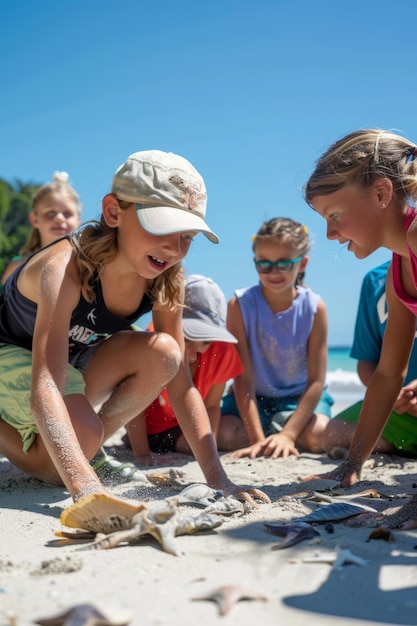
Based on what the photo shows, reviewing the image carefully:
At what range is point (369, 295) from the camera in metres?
4.97

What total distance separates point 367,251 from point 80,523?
5.95 feet

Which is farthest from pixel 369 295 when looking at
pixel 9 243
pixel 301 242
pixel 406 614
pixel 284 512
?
pixel 9 243

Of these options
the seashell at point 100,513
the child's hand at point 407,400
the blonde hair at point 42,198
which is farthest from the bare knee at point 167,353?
the blonde hair at point 42,198

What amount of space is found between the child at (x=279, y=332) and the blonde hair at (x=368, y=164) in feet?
6.44

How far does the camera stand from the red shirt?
16.1 feet

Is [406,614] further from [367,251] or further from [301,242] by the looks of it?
[301,242]

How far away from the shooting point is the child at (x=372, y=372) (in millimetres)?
4547

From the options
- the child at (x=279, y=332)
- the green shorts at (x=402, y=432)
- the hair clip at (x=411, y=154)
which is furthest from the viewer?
the child at (x=279, y=332)

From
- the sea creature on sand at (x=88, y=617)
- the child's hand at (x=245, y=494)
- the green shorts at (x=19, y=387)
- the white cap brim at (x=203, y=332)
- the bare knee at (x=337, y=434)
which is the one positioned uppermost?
the white cap brim at (x=203, y=332)

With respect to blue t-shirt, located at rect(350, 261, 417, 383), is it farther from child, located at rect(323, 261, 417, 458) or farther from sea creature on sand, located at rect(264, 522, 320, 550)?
sea creature on sand, located at rect(264, 522, 320, 550)

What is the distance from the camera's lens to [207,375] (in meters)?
4.93

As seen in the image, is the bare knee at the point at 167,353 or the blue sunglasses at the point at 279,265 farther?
the blue sunglasses at the point at 279,265

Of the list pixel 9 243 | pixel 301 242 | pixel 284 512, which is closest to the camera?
pixel 284 512

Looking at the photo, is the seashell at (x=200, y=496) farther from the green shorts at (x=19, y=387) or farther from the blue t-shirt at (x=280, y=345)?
the blue t-shirt at (x=280, y=345)
